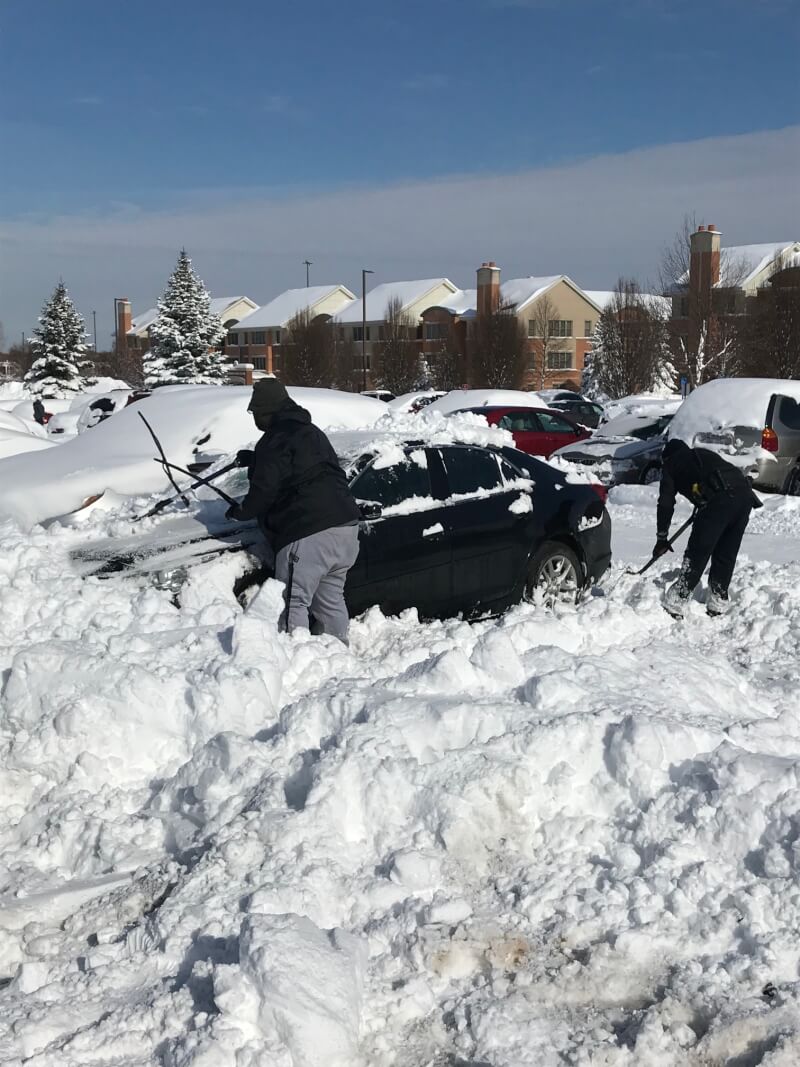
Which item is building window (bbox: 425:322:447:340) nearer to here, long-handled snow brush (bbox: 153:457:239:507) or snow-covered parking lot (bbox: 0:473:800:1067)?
long-handled snow brush (bbox: 153:457:239:507)

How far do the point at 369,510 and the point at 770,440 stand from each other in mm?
9179

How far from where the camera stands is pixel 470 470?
7.38 meters

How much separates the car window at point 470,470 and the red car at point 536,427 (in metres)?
11.2

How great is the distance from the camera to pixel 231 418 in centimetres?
985

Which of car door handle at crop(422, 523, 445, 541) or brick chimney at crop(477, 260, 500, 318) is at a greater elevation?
brick chimney at crop(477, 260, 500, 318)

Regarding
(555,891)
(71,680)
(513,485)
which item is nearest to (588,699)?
(555,891)

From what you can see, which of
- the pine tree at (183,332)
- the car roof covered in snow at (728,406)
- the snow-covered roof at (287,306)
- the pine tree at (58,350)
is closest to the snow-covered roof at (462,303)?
Result: the snow-covered roof at (287,306)

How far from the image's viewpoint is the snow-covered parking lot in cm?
317

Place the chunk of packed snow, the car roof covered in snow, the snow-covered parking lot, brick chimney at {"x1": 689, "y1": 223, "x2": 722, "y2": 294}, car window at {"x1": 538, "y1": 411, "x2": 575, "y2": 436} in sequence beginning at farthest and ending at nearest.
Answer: brick chimney at {"x1": 689, "y1": 223, "x2": 722, "y2": 294}
the chunk of packed snow
car window at {"x1": 538, "y1": 411, "x2": 575, "y2": 436}
the car roof covered in snow
the snow-covered parking lot

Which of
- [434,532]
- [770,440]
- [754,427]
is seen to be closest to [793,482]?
[770,440]

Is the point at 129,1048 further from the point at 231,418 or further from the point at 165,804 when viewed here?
the point at 231,418

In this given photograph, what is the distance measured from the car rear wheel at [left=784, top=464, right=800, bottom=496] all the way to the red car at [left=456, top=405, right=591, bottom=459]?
16.7ft

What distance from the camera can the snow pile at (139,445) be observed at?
802cm

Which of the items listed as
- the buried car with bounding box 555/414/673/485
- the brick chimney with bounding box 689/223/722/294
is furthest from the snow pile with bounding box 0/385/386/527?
the brick chimney with bounding box 689/223/722/294
